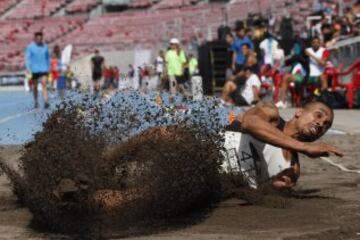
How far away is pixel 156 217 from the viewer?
628 centimetres

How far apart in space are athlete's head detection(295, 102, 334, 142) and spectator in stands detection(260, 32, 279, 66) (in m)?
17.2

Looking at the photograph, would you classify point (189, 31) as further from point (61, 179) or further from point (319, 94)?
point (61, 179)

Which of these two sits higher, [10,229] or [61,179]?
[61,179]

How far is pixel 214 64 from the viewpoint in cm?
2802

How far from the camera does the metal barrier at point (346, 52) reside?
70.5 ft

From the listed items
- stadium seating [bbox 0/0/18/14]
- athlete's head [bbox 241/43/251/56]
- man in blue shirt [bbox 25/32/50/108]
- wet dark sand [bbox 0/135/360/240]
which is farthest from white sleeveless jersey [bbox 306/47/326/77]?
stadium seating [bbox 0/0/18/14]

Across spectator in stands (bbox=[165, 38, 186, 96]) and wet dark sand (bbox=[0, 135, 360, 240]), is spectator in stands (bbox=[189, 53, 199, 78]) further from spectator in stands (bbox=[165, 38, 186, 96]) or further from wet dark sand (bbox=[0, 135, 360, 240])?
wet dark sand (bbox=[0, 135, 360, 240])

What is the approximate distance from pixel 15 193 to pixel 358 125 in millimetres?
9043

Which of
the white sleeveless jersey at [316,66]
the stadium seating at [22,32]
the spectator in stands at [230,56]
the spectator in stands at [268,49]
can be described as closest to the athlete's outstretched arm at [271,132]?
the white sleeveless jersey at [316,66]

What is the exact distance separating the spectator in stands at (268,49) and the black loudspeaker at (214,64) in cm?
353

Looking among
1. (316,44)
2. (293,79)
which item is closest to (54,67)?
(293,79)

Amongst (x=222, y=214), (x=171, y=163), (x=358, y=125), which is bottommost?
(x=358, y=125)

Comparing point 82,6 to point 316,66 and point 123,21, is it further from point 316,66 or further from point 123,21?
point 316,66

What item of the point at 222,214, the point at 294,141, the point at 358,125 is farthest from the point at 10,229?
the point at 358,125
